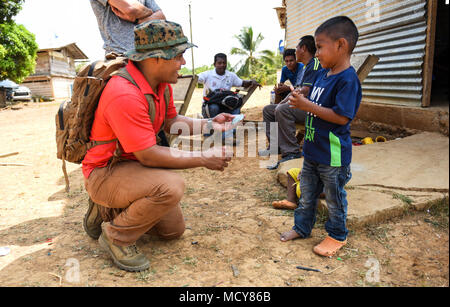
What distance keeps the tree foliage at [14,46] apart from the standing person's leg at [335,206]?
58.6ft

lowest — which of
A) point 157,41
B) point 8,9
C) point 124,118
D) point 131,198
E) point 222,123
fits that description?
point 131,198

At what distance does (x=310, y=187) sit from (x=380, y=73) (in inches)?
147

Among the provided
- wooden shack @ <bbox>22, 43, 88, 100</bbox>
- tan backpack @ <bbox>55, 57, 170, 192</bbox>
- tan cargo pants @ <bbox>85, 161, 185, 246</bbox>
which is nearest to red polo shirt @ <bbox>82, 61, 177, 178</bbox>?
tan backpack @ <bbox>55, 57, 170, 192</bbox>

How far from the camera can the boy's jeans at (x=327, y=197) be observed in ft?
7.11

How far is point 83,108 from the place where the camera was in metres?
2.16

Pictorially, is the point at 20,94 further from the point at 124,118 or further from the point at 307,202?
the point at 307,202

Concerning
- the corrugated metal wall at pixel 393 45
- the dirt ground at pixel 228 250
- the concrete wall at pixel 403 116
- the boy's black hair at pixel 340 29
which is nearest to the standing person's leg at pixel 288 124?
the dirt ground at pixel 228 250

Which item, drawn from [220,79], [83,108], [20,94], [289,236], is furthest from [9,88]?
[289,236]

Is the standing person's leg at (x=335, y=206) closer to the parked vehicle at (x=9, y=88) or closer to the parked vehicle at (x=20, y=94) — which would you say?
the parked vehicle at (x=20, y=94)

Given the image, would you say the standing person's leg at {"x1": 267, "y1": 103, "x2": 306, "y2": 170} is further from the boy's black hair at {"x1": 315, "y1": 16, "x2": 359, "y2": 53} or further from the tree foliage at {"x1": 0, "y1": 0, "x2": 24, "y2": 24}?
the tree foliage at {"x1": 0, "y1": 0, "x2": 24, "y2": 24}

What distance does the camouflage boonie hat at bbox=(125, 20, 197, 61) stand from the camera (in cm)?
211

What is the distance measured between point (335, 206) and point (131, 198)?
55.3 inches

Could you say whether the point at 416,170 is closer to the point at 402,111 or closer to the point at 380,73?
the point at 402,111
